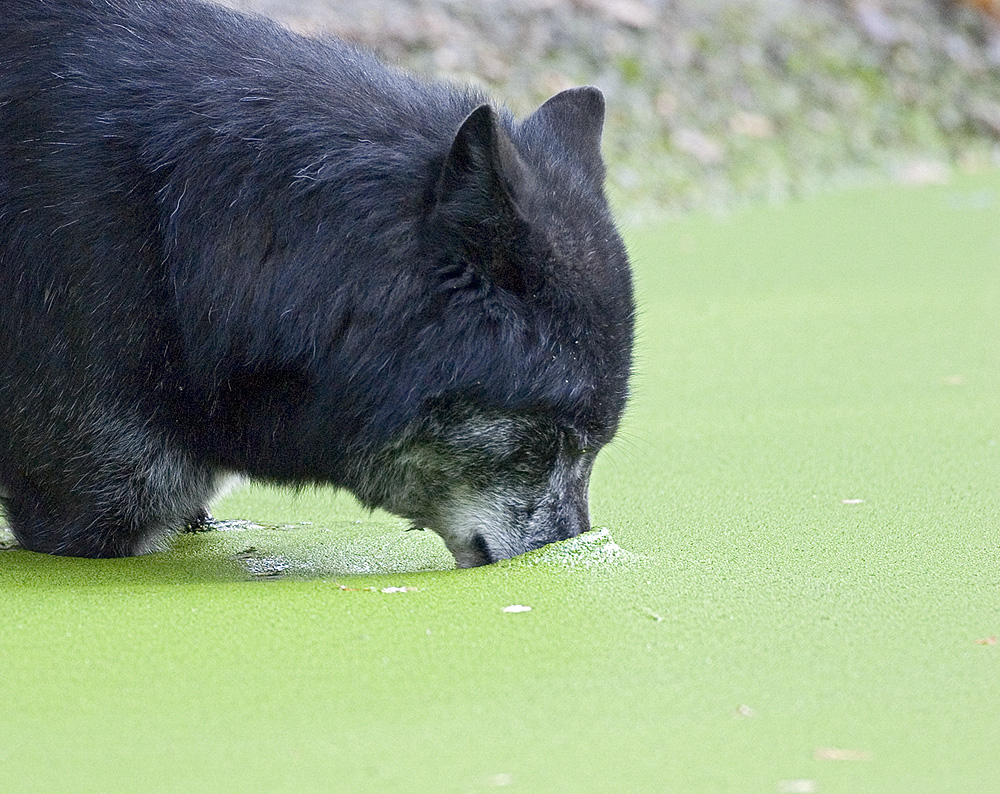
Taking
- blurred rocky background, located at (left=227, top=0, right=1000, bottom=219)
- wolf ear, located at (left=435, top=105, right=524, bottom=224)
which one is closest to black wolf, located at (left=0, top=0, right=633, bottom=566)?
wolf ear, located at (left=435, top=105, right=524, bottom=224)

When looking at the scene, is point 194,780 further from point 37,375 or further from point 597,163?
point 597,163

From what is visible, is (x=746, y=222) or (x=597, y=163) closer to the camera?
(x=597, y=163)

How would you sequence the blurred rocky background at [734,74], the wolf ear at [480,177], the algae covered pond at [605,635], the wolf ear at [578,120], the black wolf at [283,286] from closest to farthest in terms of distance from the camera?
the algae covered pond at [605,635] → the wolf ear at [480,177] → the black wolf at [283,286] → the wolf ear at [578,120] → the blurred rocky background at [734,74]

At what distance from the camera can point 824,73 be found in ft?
30.0

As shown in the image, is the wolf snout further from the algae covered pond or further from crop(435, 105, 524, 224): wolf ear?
crop(435, 105, 524, 224): wolf ear

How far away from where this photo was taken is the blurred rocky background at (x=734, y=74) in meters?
7.85

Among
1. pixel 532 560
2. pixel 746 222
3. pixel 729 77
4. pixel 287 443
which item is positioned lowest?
pixel 532 560

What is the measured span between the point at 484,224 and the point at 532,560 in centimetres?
69

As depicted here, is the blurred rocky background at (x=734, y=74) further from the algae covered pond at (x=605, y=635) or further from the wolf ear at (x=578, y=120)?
the wolf ear at (x=578, y=120)

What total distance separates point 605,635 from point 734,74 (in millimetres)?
6972

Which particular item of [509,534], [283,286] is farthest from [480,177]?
[509,534]

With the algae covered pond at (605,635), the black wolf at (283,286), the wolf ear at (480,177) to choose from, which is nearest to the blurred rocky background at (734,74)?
the algae covered pond at (605,635)

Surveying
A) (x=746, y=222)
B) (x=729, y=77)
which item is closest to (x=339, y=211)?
(x=746, y=222)

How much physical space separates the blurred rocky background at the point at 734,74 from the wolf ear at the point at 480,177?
4882 mm
